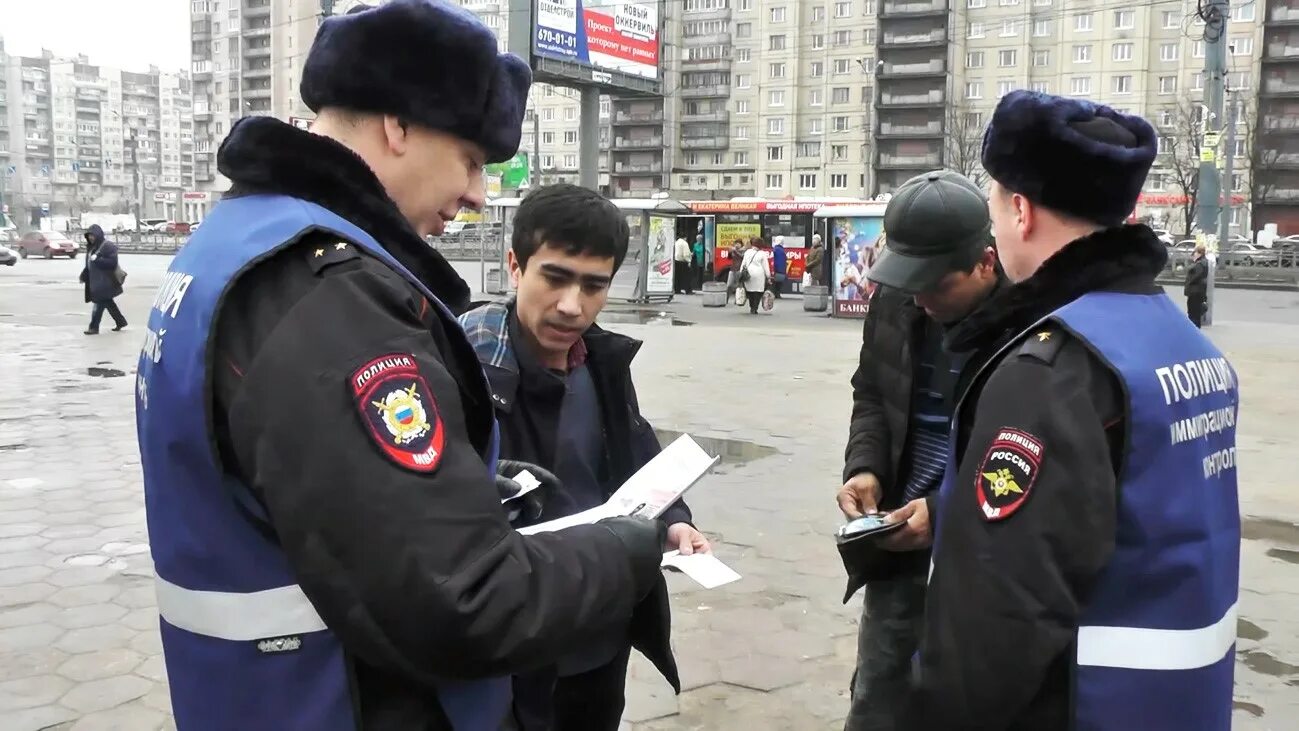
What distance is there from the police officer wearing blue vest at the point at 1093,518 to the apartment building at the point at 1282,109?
7145 centimetres

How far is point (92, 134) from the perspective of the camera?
→ 120m

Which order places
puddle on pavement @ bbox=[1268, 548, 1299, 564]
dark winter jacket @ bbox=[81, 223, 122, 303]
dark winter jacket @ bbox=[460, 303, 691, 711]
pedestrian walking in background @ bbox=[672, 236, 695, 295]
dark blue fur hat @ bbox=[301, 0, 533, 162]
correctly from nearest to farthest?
dark blue fur hat @ bbox=[301, 0, 533, 162], dark winter jacket @ bbox=[460, 303, 691, 711], puddle on pavement @ bbox=[1268, 548, 1299, 564], dark winter jacket @ bbox=[81, 223, 122, 303], pedestrian walking in background @ bbox=[672, 236, 695, 295]

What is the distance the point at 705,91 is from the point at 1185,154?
3467 centimetres

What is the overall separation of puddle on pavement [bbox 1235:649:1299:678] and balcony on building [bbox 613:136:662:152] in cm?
8149

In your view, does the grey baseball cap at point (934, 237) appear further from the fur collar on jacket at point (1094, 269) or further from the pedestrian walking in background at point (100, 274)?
the pedestrian walking in background at point (100, 274)

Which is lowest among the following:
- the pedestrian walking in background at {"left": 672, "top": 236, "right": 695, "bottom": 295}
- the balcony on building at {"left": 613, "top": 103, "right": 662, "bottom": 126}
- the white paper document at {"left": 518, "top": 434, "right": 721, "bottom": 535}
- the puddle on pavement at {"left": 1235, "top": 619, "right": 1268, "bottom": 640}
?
the puddle on pavement at {"left": 1235, "top": 619, "right": 1268, "bottom": 640}

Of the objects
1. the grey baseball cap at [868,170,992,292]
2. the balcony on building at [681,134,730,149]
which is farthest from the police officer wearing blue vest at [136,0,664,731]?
the balcony on building at [681,134,730,149]

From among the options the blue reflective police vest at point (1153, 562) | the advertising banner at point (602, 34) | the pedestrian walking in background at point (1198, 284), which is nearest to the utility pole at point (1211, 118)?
the pedestrian walking in background at point (1198, 284)

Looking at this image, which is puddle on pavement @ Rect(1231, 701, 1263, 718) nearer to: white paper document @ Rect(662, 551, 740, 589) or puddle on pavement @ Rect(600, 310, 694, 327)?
white paper document @ Rect(662, 551, 740, 589)

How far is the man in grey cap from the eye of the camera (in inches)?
102

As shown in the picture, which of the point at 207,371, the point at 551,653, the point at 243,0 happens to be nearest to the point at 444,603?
the point at 551,653

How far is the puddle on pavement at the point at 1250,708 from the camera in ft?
12.7

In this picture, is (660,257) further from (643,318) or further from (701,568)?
(701,568)

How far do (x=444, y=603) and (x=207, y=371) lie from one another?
0.43 m
